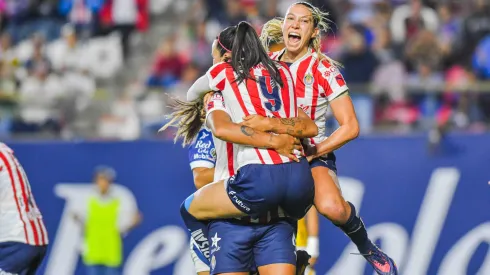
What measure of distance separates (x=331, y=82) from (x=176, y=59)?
27.2ft

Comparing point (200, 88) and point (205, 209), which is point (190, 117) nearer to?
point (200, 88)

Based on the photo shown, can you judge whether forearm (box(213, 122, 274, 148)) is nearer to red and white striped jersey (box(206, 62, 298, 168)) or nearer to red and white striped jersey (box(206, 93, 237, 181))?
red and white striped jersey (box(206, 62, 298, 168))

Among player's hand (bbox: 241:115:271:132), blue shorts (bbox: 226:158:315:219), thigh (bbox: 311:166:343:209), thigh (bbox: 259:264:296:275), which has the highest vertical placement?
player's hand (bbox: 241:115:271:132)

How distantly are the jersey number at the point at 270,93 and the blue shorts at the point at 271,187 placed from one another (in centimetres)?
40

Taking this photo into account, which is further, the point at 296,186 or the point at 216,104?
the point at 216,104

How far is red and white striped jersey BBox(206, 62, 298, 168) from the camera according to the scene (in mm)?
7254

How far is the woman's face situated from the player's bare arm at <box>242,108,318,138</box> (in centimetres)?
98

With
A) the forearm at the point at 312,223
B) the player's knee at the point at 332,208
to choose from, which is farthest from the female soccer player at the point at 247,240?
the forearm at the point at 312,223

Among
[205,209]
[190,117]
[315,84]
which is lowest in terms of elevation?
[205,209]

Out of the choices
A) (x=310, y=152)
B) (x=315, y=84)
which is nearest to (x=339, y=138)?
(x=310, y=152)

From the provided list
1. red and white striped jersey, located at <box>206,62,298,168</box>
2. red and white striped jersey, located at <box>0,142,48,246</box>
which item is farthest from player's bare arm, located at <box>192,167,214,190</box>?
red and white striped jersey, located at <box>0,142,48,246</box>

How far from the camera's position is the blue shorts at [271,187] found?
7164 millimetres

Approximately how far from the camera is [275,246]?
7484mm

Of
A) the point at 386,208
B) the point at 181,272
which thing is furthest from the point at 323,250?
the point at 181,272
